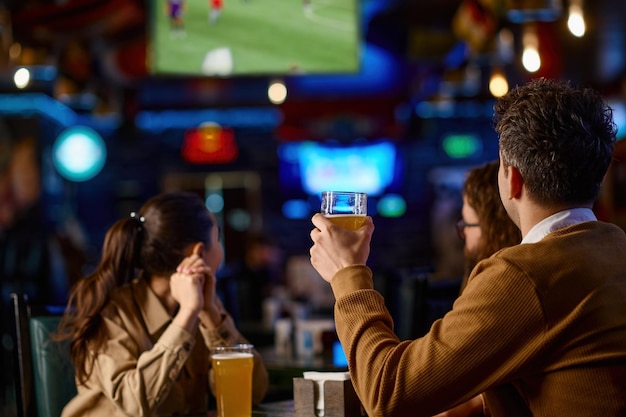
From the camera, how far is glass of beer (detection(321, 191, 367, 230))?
6.43ft

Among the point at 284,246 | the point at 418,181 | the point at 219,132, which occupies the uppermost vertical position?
the point at 219,132

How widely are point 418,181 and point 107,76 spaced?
518 cm

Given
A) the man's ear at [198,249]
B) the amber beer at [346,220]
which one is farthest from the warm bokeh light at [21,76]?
the amber beer at [346,220]

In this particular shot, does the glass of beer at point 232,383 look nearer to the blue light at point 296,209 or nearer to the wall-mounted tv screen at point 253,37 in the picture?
the wall-mounted tv screen at point 253,37

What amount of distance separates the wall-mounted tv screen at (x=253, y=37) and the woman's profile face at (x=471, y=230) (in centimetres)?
133

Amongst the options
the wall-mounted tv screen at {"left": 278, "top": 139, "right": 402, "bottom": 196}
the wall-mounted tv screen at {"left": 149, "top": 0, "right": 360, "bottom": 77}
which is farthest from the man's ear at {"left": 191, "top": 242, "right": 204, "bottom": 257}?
the wall-mounted tv screen at {"left": 278, "top": 139, "right": 402, "bottom": 196}

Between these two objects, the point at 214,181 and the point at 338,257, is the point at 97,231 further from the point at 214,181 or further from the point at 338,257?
the point at 338,257

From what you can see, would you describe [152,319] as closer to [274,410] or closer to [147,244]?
[147,244]

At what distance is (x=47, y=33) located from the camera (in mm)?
6691

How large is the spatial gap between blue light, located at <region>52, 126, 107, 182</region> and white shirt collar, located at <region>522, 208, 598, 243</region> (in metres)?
10.9

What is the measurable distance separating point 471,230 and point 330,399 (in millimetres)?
1234

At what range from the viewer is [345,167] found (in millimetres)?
12070

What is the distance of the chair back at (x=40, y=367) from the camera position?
9.07 ft

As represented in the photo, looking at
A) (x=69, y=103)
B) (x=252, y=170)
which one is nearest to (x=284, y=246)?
(x=252, y=170)
